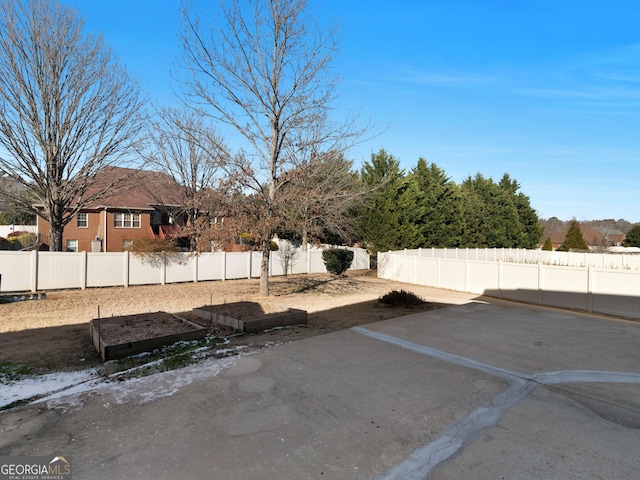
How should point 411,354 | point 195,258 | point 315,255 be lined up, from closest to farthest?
1. point 411,354
2. point 195,258
3. point 315,255

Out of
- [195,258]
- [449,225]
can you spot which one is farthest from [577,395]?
[449,225]

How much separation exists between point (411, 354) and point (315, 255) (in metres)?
16.0

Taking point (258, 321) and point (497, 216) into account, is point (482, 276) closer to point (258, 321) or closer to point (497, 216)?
point (258, 321)

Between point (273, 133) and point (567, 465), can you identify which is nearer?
point (567, 465)

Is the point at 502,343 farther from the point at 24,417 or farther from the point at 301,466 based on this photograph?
the point at 24,417

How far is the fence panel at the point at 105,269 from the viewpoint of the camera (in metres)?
13.7

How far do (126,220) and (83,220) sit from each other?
267 cm

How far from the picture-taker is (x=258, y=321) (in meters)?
7.80

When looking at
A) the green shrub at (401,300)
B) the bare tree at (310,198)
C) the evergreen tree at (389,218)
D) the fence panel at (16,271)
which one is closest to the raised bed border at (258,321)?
the bare tree at (310,198)

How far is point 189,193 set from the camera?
66.8 ft

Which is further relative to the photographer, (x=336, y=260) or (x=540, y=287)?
(x=336, y=260)

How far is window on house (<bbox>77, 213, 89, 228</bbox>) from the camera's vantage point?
2502 centimetres

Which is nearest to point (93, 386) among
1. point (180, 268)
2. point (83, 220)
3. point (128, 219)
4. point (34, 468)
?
point (34, 468)

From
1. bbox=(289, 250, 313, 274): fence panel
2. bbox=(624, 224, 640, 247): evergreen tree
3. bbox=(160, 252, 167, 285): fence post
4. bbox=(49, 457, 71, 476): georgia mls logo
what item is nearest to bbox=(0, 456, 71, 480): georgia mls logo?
bbox=(49, 457, 71, 476): georgia mls logo
